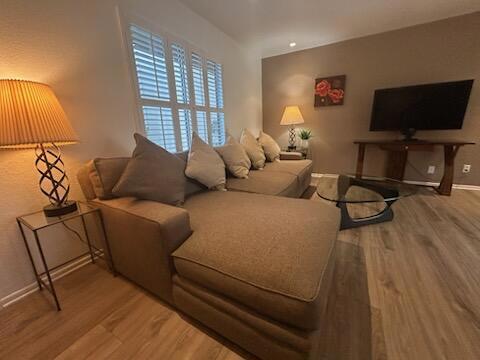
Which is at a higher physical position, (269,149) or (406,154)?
(269,149)

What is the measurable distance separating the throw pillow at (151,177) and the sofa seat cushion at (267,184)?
0.60m

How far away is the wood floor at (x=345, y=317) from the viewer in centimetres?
93

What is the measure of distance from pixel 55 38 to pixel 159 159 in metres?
1.01

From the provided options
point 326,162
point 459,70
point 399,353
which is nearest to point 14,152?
point 399,353

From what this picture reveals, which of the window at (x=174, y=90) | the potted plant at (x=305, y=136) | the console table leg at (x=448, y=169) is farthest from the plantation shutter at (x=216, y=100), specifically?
the console table leg at (x=448, y=169)

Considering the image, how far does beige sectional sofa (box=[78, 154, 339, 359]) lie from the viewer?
0.75 meters

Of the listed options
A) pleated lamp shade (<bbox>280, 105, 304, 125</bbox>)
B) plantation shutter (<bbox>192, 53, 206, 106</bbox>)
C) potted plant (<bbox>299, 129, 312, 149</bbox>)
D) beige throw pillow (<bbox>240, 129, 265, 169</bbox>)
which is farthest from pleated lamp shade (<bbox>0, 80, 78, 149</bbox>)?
potted plant (<bbox>299, 129, 312, 149</bbox>)

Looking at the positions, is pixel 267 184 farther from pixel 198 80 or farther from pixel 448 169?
pixel 448 169

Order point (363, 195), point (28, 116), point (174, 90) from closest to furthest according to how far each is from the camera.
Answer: point (28, 116)
point (363, 195)
point (174, 90)

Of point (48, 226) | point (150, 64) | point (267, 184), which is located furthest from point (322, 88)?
point (48, 226)

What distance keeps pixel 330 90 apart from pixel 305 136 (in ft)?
2.84

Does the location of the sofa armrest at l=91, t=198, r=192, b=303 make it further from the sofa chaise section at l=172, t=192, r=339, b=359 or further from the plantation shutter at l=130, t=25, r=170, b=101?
the plantation shutter at l=130, t=25, r=170, b=101

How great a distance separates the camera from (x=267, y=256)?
0.87m

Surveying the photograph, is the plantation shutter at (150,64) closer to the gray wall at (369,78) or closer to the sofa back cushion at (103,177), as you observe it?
the sofa back cushion at (103,177)
